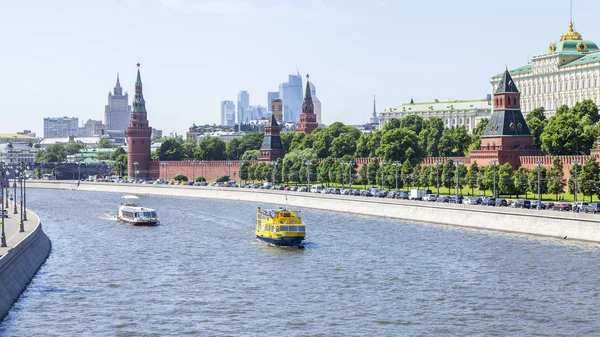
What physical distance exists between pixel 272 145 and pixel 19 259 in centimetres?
11975

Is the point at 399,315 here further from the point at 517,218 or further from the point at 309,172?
the point at 309,172

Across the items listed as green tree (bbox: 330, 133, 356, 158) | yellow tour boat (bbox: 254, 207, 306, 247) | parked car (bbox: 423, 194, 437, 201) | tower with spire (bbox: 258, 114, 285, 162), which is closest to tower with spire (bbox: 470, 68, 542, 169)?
parked car (bbox: 423, 194, 437, 201)

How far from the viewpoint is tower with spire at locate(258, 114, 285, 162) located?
17225 cm

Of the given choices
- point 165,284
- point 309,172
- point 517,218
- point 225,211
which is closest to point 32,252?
point 165,284

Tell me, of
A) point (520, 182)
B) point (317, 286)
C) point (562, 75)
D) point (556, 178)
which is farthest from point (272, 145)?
point (317, 286)

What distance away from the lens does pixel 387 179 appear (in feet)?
412

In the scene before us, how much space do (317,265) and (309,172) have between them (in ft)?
267

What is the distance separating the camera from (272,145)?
6821 inches

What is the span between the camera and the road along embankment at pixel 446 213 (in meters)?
72.1

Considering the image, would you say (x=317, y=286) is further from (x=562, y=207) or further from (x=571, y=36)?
(x=571, y=36)

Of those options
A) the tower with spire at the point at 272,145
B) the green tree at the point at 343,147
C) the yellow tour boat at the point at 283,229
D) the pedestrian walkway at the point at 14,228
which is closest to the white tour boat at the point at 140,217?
the pedestrian walkway at the point at 14,228

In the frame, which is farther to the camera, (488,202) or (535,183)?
(535,183)

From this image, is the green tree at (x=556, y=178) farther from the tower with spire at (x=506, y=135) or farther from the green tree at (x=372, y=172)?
the green tree at (x=372, y=172)

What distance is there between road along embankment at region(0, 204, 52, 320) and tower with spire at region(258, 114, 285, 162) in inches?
3887
